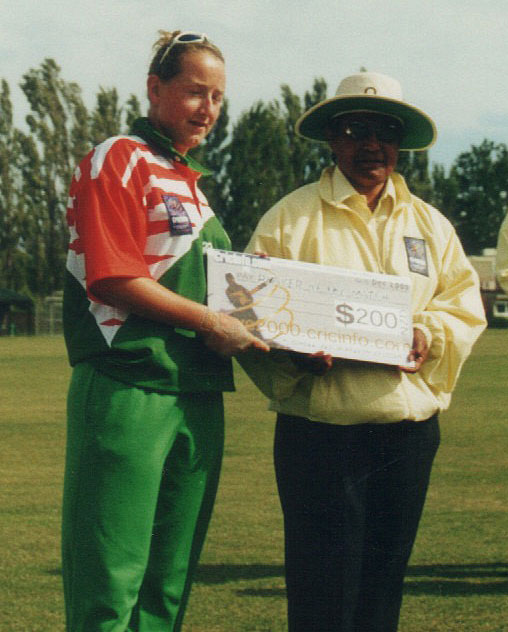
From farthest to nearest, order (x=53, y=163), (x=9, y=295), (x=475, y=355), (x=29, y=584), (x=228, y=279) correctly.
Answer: (x=9, y=295), (x=53, y=163), (x=475, y=355), (x=29, y=584), (x=228, y=279)

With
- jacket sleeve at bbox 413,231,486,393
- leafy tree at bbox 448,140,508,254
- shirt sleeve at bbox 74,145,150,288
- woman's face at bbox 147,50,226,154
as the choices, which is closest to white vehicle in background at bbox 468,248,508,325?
leafy tree at bbox 448,140,508,254

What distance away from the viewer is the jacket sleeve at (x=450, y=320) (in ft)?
11.3

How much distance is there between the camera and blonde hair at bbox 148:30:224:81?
3.15 meters

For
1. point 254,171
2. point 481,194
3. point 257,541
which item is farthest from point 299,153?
point 257,541

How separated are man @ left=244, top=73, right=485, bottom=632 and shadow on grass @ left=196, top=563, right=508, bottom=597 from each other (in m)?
1.90

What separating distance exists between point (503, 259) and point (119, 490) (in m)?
2.27

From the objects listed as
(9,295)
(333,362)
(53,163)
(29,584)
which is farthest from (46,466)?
(9,295)

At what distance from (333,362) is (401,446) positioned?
33 cm

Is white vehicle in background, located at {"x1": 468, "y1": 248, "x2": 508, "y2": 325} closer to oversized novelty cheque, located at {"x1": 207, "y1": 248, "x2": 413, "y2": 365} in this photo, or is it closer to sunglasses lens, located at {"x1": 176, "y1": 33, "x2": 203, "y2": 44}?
oversized novelty cheque, located at {"x1": 207, "y1": 248, "x2": 413, "y2": 365}

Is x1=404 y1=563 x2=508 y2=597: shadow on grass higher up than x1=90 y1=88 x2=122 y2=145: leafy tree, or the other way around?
x1=90 y1=88 x2=122 y2=145: leafy tree

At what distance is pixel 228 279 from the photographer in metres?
3.16

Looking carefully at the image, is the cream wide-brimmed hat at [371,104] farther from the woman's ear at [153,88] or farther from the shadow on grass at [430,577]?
the shadow on grass at [430,577]

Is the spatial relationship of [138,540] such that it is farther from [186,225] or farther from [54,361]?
[54,361]

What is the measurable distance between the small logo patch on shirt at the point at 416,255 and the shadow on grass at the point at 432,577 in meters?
2.29
